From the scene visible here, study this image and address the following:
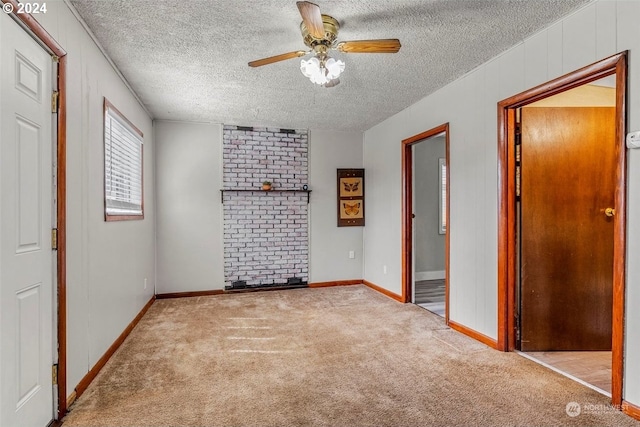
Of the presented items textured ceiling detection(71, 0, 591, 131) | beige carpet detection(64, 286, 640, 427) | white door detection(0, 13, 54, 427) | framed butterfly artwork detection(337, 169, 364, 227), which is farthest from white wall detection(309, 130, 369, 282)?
white door detection(0, 13, 54, 427)

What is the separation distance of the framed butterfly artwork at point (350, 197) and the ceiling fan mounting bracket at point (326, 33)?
323 cm

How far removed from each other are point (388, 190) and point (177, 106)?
9.45ft

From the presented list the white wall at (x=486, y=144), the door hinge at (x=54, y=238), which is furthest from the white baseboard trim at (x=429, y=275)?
the door hinge at (x=54, y=238)

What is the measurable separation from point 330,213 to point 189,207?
2.09 meters

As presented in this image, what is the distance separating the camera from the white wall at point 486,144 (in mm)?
1929

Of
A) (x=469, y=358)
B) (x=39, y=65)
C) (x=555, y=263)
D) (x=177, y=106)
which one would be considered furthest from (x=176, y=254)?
(x=555, y=263)

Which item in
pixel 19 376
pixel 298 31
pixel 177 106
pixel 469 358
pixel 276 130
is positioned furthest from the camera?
pixel 276 130

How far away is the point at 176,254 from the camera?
4855mm

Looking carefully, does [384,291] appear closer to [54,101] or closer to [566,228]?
[566,228]

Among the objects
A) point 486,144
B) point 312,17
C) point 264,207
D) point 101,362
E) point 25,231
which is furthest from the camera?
point 264,207

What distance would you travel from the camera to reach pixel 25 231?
1.66 m

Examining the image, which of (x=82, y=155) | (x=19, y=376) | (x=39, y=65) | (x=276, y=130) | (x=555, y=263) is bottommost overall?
(x=19, y=376)

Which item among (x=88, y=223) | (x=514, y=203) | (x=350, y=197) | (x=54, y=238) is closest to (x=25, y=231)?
(x=54, y=238)

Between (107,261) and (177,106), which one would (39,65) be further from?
(177,106)
